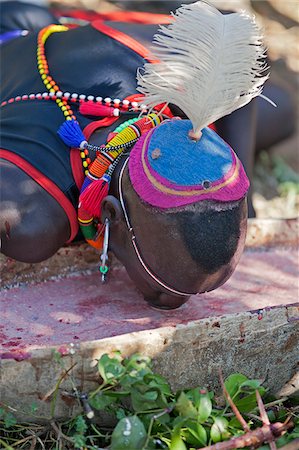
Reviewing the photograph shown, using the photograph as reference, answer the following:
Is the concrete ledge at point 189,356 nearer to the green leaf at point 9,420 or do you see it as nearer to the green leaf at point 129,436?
the green leaf at point 9,420

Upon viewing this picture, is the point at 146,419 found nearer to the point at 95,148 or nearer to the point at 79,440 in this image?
the point at 79,440

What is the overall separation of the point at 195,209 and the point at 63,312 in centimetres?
52

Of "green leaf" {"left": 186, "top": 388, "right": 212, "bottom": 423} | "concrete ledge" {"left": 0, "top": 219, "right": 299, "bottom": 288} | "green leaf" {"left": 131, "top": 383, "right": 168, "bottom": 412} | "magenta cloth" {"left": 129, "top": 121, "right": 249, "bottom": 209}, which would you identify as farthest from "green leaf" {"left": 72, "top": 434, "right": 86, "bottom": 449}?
"concrete ledge" {"left": 0, "top": 219, "right": 299, "bottom": 288}

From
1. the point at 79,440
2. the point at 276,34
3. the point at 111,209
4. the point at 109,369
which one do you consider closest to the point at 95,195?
the point at 111,209

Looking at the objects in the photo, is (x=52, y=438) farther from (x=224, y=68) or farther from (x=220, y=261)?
(x=224, y=68)

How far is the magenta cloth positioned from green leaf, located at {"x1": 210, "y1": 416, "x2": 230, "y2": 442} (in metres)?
0.46

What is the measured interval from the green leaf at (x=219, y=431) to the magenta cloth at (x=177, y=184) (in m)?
0.46

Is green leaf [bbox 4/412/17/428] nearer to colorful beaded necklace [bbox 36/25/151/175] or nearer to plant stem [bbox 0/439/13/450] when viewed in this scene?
plant stem [bbox 0/439/13/450]

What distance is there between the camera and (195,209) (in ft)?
5.56

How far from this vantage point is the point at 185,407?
62.6 inches

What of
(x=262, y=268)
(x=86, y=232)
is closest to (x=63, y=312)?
(x=86, y=232)

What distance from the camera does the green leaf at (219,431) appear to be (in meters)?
1.60

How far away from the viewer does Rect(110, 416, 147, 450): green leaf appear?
1.54 meters

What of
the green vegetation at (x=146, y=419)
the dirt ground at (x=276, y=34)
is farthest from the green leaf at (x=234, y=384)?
the dirt ground at (x=276, y=34)
